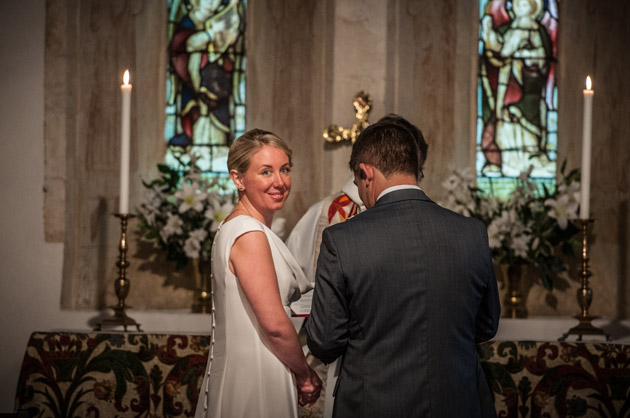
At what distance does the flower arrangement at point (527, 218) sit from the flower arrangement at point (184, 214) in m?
1.59

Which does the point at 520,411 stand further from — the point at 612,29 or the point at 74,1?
the point at 74,1

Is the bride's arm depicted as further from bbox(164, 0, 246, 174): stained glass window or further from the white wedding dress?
bbox(164, 0, 246, 174): stained glass window

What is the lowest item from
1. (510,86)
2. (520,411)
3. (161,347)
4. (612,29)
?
(520,411)

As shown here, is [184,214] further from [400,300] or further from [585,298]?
[400,300]

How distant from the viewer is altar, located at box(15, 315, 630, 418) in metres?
3.28

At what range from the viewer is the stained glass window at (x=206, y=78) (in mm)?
5461

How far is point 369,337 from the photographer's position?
2.08m

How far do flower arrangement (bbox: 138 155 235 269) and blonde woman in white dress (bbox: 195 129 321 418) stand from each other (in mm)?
2208

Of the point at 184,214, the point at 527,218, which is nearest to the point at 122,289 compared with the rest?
the point at 184,214

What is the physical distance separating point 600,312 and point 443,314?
3.62m

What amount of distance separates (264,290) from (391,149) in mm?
593

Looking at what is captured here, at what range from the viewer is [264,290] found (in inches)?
88.9

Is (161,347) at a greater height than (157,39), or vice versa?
(157,39)

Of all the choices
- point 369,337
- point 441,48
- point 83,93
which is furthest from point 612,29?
point 369,337
